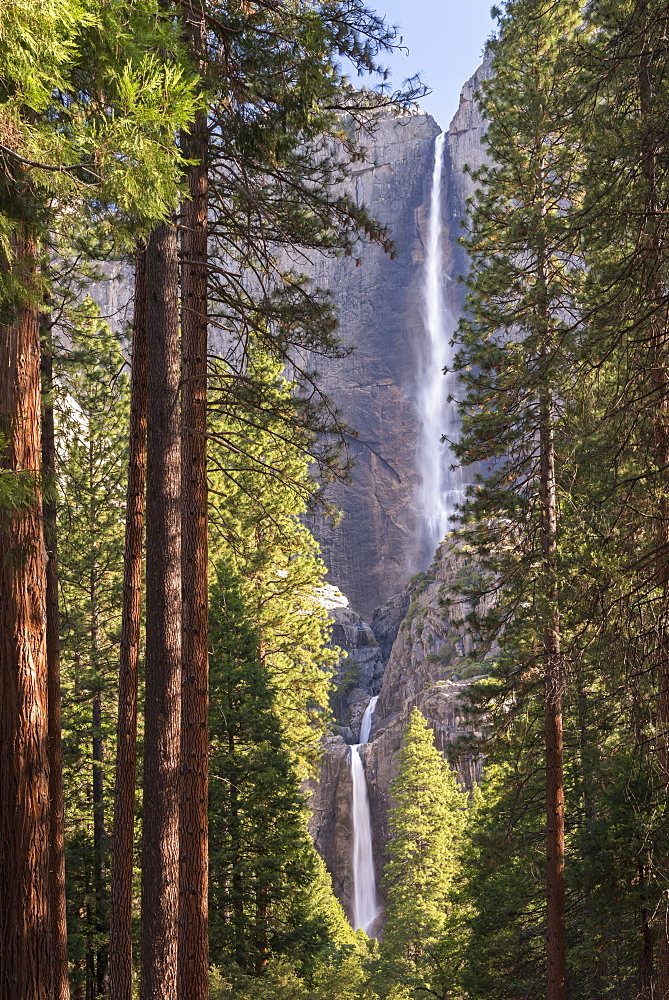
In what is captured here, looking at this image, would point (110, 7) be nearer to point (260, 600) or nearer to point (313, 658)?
point (260, 600)

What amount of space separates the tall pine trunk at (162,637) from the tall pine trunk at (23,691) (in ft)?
5.69

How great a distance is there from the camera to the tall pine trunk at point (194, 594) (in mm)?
5406

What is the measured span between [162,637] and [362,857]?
32.3m

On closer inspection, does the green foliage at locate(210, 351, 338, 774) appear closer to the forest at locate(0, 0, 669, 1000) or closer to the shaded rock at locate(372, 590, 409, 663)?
the forest at locate(0, 0, 669, 1000)

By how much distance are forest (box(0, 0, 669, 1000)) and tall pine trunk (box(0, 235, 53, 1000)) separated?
0.05ft

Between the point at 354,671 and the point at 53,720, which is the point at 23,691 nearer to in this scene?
the point at 53,720

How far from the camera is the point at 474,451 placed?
10148 mm

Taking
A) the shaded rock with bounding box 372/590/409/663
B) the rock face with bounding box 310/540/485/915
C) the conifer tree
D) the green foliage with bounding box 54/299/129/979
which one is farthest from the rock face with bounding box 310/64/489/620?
the conifer tree

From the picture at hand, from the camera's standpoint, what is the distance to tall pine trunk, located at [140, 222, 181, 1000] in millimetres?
5738

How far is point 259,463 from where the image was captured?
7953mm

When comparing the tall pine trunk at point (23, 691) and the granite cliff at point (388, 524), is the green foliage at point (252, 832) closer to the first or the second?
the tall pine trunk at point (23, 691)

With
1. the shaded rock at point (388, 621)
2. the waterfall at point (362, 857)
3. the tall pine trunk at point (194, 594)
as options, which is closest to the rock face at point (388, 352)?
the shaded rock at point (388, 621)

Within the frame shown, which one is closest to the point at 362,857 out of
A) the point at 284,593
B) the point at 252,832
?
the point at 284,593

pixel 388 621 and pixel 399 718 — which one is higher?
pixel 388 621
